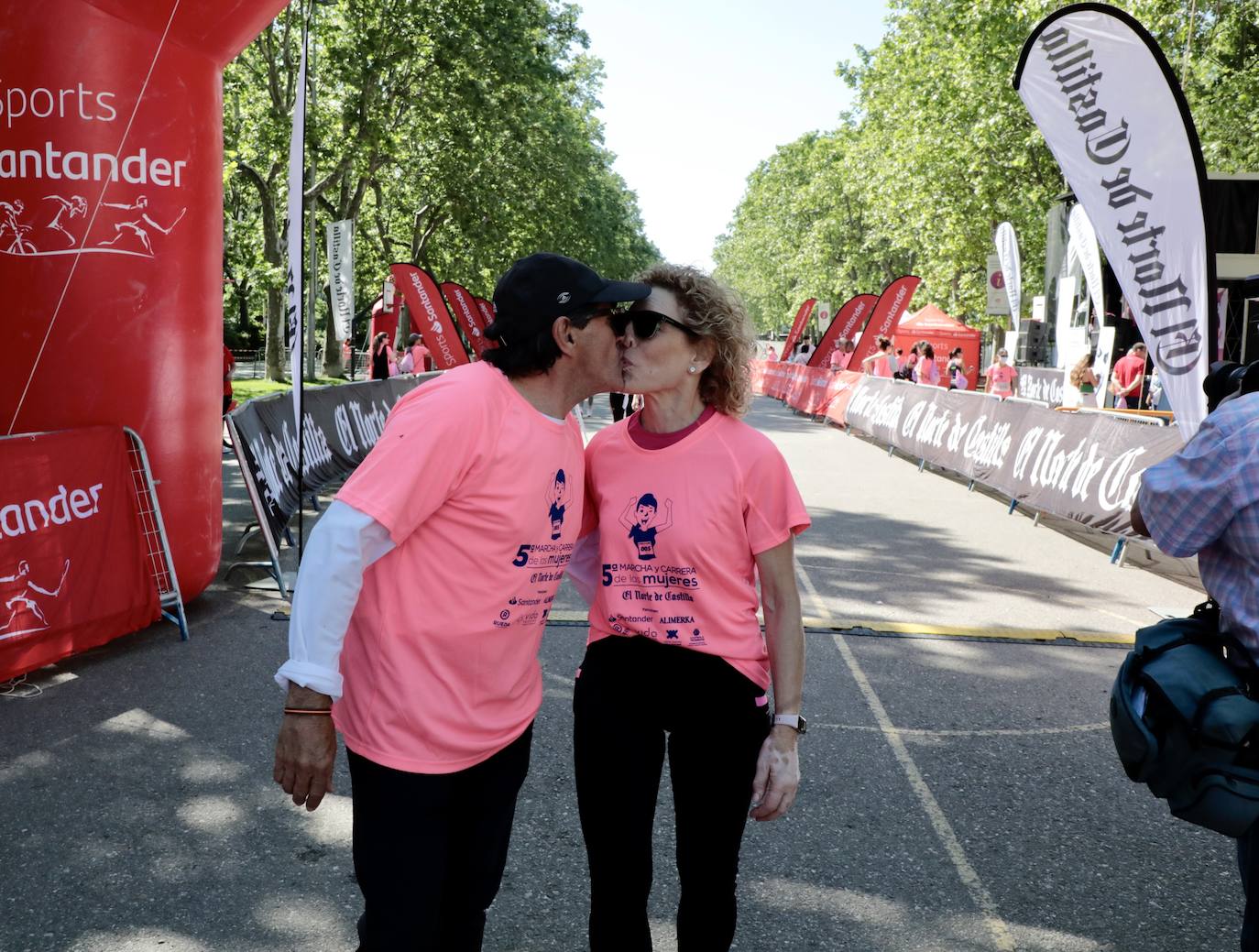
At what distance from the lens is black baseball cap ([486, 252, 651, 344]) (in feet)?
7.70

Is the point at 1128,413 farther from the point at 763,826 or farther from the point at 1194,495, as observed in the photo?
the point at 1194,495

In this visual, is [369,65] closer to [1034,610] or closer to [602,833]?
[1034,610]

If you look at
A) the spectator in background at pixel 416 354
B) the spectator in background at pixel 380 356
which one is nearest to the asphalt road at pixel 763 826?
the spectator in background at pixel 380 356

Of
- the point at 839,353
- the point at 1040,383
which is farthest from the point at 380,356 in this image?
the point at 1040,383

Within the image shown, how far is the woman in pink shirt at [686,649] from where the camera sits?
2.55 metres

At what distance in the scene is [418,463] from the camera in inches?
84.0

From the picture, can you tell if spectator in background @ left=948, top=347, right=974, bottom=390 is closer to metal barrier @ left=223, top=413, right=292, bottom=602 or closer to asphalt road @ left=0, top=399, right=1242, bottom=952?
asphalt road @ left=0, top=399, right=1242, bottom=952

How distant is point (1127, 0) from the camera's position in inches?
882

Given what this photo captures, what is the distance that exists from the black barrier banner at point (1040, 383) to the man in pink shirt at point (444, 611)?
25.1 m

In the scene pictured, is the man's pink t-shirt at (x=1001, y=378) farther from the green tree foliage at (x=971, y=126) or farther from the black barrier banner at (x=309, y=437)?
the black barrier banner at (x=309, y=437)

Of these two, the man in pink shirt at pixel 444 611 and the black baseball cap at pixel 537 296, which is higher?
the black baseball cap at pixel 537 296

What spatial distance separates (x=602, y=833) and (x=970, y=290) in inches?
1849

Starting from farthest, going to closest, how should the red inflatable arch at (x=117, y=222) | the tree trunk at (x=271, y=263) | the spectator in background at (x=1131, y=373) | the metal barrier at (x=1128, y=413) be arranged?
1. the tree trunk at (x=271, y=263)
2. the spectator in background at (x=1131, y=373)
3. the metal barrier at (x=1128, y=413)
4. the red inflatable arch at (x=117, y=222)

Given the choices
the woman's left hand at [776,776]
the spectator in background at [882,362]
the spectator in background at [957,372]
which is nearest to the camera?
the woman's left hand at [776,776]
